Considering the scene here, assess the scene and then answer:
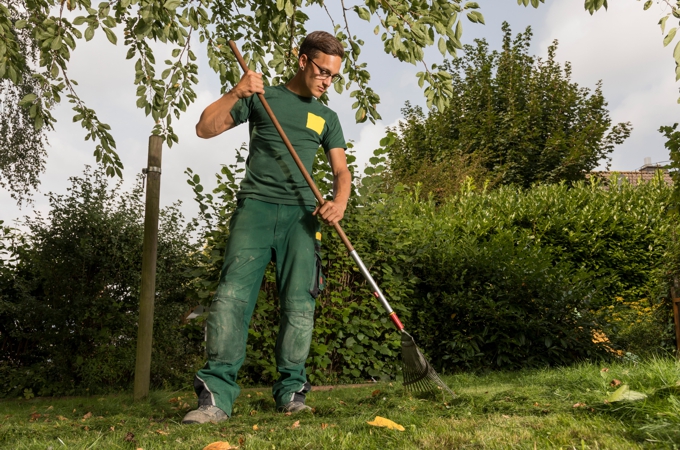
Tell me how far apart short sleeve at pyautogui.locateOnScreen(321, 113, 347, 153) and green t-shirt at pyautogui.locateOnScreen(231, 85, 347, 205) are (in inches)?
4.8

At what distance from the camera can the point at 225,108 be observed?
3.49 metres

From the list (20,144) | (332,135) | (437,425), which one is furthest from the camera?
(20,144)

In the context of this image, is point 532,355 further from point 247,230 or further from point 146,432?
point 146,432

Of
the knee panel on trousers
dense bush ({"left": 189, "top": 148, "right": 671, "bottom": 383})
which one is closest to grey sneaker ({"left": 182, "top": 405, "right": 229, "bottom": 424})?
the knee panel on trousers

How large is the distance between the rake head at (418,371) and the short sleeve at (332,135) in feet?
4.42

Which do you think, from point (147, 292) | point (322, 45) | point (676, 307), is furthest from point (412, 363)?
point (676, 307)

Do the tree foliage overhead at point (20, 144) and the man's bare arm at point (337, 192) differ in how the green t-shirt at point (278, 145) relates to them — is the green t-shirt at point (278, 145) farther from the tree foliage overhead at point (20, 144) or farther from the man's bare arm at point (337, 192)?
the tree foliage overhead at point (20, 144)

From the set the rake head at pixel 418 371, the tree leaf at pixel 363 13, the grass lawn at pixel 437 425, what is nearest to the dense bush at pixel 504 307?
the grass lawn at pixel 437 425

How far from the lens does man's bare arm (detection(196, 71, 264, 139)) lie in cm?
342

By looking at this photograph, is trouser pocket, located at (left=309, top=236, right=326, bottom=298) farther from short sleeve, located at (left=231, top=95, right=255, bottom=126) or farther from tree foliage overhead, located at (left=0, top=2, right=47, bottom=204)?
tree foliage overhead, located at (left=0, top=2, right=47, bottom=204)

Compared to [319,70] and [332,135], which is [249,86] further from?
[332,135]

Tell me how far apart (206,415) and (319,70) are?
209cm

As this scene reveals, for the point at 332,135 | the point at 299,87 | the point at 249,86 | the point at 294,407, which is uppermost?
the point at 299,87

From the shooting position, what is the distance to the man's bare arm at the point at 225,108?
3424 millimetres
